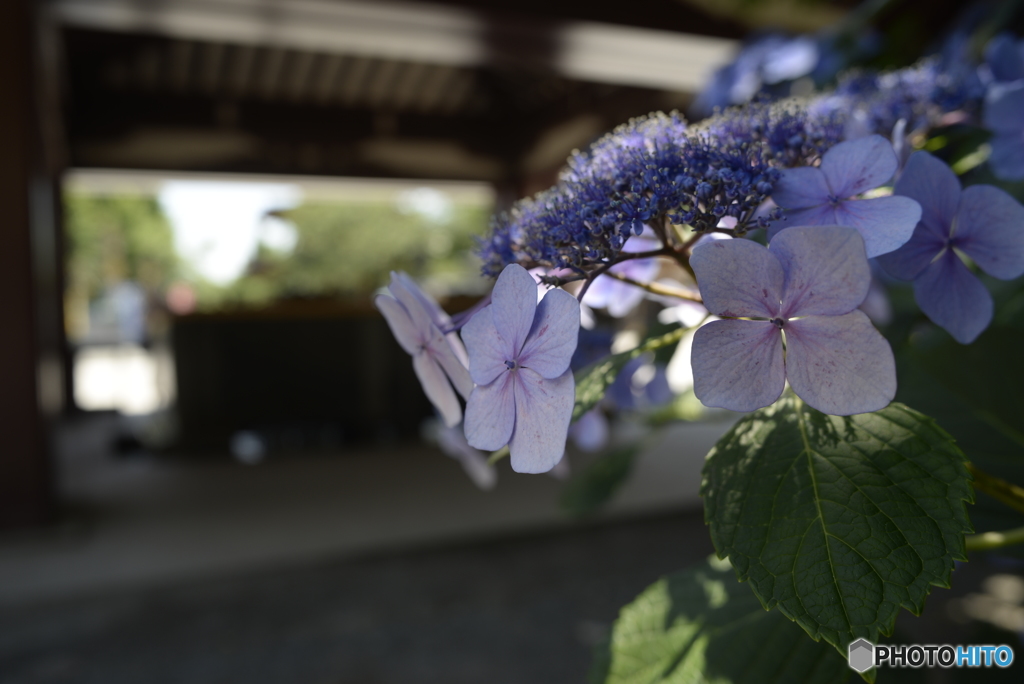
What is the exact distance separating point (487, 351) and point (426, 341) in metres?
0.08

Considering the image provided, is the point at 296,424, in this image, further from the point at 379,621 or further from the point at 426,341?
the point at 426,341

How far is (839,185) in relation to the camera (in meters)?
0.36

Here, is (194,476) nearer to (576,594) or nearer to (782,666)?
(576,594)

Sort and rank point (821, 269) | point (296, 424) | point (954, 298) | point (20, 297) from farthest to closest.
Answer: point (296, 424) → point (20, 297) → point (954, 298) → point (821, 269)

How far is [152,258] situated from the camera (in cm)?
2295

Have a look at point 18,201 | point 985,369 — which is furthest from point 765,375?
point 18,201

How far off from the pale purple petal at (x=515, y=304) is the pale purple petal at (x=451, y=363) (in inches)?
1.7

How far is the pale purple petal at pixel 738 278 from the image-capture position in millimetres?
276

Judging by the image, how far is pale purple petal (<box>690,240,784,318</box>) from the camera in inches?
10.9

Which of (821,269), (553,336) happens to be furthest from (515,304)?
(821,269)

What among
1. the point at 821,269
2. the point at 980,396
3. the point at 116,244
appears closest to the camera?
the point at 821,269

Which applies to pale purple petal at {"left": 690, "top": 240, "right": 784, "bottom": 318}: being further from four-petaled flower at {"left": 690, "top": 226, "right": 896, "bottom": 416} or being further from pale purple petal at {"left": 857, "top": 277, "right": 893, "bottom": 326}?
pale purple petal at {"left": 857, "top": 277, "right": 893, "bottom": 326}

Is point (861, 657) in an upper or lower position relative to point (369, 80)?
lower

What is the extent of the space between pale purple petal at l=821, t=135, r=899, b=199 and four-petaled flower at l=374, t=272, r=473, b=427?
0.22 meters
